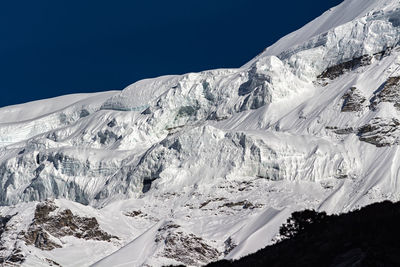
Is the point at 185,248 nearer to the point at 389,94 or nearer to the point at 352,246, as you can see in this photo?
the point at 389,94

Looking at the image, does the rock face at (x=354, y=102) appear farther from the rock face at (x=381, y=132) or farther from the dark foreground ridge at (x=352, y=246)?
the dark foreground ridge at (x=352, y=246)

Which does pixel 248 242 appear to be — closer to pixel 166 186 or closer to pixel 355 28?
pixel 166 186

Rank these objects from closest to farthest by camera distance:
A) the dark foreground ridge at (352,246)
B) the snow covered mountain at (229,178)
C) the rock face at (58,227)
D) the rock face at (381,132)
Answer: the dark foreground ridge at (352,246) → the snow covered mountain at (229,178) → the rock face at (58,227) → the rock face at (381,132)

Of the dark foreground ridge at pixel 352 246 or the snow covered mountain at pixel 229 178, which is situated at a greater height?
the dark foreground ridge at pixel 352 246

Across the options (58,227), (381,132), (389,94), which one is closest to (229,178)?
(381,132)

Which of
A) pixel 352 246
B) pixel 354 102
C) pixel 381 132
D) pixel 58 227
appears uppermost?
pixel 352 246

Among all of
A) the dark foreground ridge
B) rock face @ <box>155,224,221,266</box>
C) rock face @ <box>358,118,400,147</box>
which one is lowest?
rock face @ <box>358,118,400,147</box>

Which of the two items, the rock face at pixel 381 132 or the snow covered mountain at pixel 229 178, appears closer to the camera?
the snow covered mountain at pixel 229 178

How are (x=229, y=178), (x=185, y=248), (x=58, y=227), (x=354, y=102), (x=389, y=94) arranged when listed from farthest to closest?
(x=354, y=102) < (x=389, y=94) < (x=229, y=178) < (x=58, y=227) < (x=185, y=248)


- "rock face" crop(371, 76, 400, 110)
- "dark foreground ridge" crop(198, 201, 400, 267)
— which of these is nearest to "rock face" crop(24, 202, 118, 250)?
"rock face" crop(371, 76, 400, 110)

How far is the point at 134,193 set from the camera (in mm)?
180875

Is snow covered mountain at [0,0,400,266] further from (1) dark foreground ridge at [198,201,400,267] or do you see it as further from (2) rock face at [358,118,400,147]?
(1) dark foreground ridge at [198,201,400,267]

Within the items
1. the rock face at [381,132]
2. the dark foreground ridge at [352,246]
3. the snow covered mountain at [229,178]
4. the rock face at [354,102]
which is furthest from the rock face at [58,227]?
the dark foreground ridge at [352,246]

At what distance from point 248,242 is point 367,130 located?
5377cm
